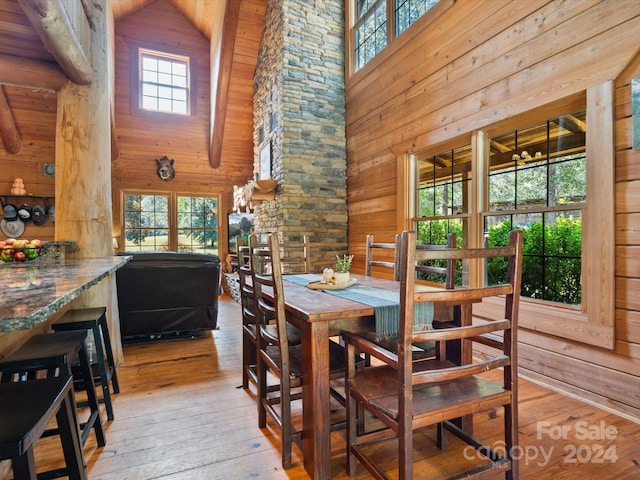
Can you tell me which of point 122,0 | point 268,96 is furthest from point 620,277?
point 122,0

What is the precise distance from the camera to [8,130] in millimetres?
6082

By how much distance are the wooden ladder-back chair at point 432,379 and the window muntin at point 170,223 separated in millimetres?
6918

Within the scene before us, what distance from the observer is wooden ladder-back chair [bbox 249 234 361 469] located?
5.54 feet

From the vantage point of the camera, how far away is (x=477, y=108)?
3088 millimetres

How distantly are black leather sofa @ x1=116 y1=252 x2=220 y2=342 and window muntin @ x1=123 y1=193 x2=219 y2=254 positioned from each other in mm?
4192

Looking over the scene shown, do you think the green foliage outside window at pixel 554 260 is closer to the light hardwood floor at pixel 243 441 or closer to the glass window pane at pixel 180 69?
the light hardwood floor at pixel 243 441

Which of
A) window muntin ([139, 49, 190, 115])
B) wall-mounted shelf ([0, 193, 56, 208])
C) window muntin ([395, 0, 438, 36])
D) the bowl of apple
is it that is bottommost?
the bowl of apple

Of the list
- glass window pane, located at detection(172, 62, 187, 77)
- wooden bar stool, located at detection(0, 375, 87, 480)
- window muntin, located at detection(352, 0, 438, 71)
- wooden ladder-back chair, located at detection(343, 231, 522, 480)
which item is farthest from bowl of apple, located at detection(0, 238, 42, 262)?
glass window pane, located at detection(172, 62, 187, 77)

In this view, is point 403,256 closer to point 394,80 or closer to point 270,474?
point 270,474

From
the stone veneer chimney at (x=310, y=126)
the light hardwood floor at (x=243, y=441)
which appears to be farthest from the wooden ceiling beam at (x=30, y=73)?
the stone veneer chimney at (x=310, y=126)

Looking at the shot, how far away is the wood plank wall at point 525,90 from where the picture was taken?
2.13 m

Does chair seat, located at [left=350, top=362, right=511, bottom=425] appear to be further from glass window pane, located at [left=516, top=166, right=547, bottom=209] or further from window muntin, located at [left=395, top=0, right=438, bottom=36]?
window muntin, located at [left=395, top=0, right=438, bottom=36]

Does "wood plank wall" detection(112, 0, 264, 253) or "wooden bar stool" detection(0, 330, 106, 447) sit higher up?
"wood plank wall" detection(112, 0, 264, 253)

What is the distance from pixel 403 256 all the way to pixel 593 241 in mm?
1863
